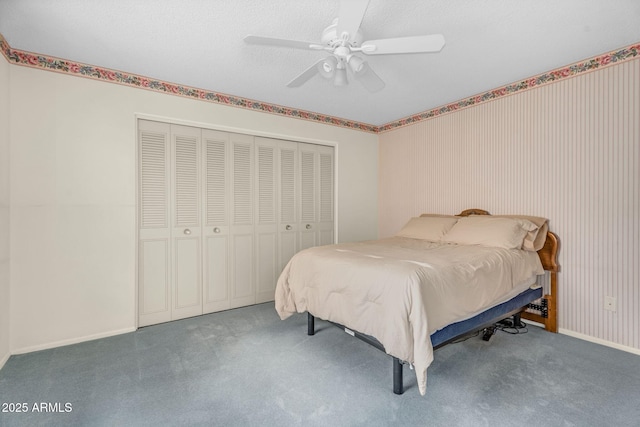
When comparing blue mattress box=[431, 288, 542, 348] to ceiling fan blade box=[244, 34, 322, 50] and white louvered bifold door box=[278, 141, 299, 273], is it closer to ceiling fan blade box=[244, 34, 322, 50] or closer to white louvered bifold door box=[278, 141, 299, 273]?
ceiling fan blade box=[244, 34, 322, 50]

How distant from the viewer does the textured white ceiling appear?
1839 mm

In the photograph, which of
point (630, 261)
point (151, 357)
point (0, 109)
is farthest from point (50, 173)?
point (630, 261)

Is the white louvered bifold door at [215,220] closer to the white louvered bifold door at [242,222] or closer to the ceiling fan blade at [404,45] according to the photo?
the white louvered bifold door at [242,222]

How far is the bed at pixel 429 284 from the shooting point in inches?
66.7

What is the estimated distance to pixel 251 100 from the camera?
342cm

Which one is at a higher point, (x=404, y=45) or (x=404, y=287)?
(x=404, y=45)

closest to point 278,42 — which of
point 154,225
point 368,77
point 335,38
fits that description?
point 335,38

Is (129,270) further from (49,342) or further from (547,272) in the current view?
(547,272)

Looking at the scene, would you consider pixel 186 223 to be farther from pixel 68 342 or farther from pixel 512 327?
pixel 512 327

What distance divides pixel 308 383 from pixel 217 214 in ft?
6.82

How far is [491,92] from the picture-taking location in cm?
319

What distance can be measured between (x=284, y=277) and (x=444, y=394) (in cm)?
150

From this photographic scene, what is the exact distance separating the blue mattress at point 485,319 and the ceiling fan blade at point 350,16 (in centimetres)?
189

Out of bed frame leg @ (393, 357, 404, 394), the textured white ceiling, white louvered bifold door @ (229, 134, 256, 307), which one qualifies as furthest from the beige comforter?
the textured white ceiling
